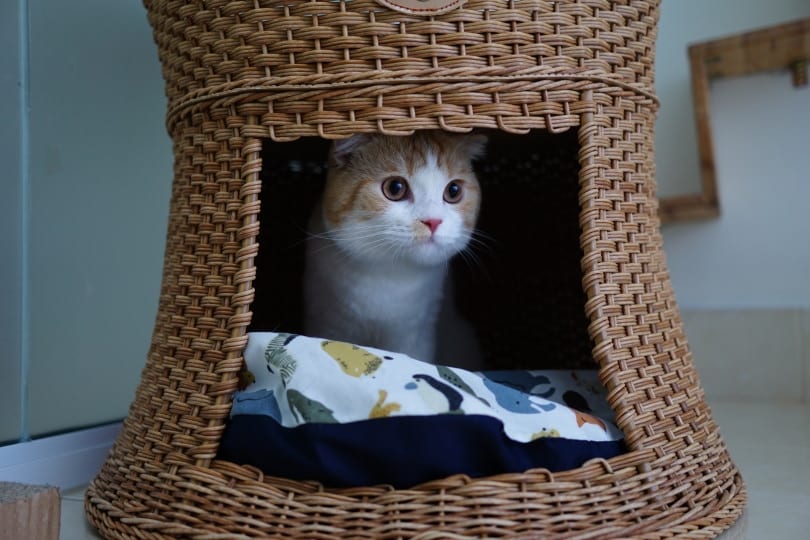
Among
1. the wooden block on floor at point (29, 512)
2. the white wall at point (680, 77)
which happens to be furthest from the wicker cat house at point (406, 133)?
the white wall at point (680, 77)

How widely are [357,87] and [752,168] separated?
59.4 inches

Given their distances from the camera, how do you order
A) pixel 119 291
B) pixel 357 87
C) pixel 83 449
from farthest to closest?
1. pixel 119 291
2. pixel 83 449
3. pixel 357 87

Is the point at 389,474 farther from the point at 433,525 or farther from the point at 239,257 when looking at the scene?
the point at 239,257

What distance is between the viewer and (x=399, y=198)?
1245 mm

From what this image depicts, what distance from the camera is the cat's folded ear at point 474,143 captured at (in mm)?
1341

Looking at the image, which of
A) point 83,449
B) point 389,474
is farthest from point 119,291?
point 389,474

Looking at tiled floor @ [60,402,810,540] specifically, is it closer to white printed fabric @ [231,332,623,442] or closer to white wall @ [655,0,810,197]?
white printed fabric @ [231,332,623,442]

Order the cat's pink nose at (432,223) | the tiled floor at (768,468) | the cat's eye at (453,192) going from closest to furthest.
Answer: the tiled floor at (768,468), the cat's pink nose at (432,223), the cat's eye at (453,192)

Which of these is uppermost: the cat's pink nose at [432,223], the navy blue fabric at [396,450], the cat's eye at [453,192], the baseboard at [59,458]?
the cat's eye at [453,192]

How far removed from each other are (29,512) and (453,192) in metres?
0.86

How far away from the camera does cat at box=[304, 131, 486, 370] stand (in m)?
1.23

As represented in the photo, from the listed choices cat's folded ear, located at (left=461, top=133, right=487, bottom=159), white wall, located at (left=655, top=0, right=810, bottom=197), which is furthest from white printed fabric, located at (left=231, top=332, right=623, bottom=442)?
white wall, located at (left=655, top=0, right=810, bottom=197)

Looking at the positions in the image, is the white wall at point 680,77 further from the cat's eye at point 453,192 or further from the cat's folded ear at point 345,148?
the cat's folded ear at point 345,148

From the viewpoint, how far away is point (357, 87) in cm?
97
